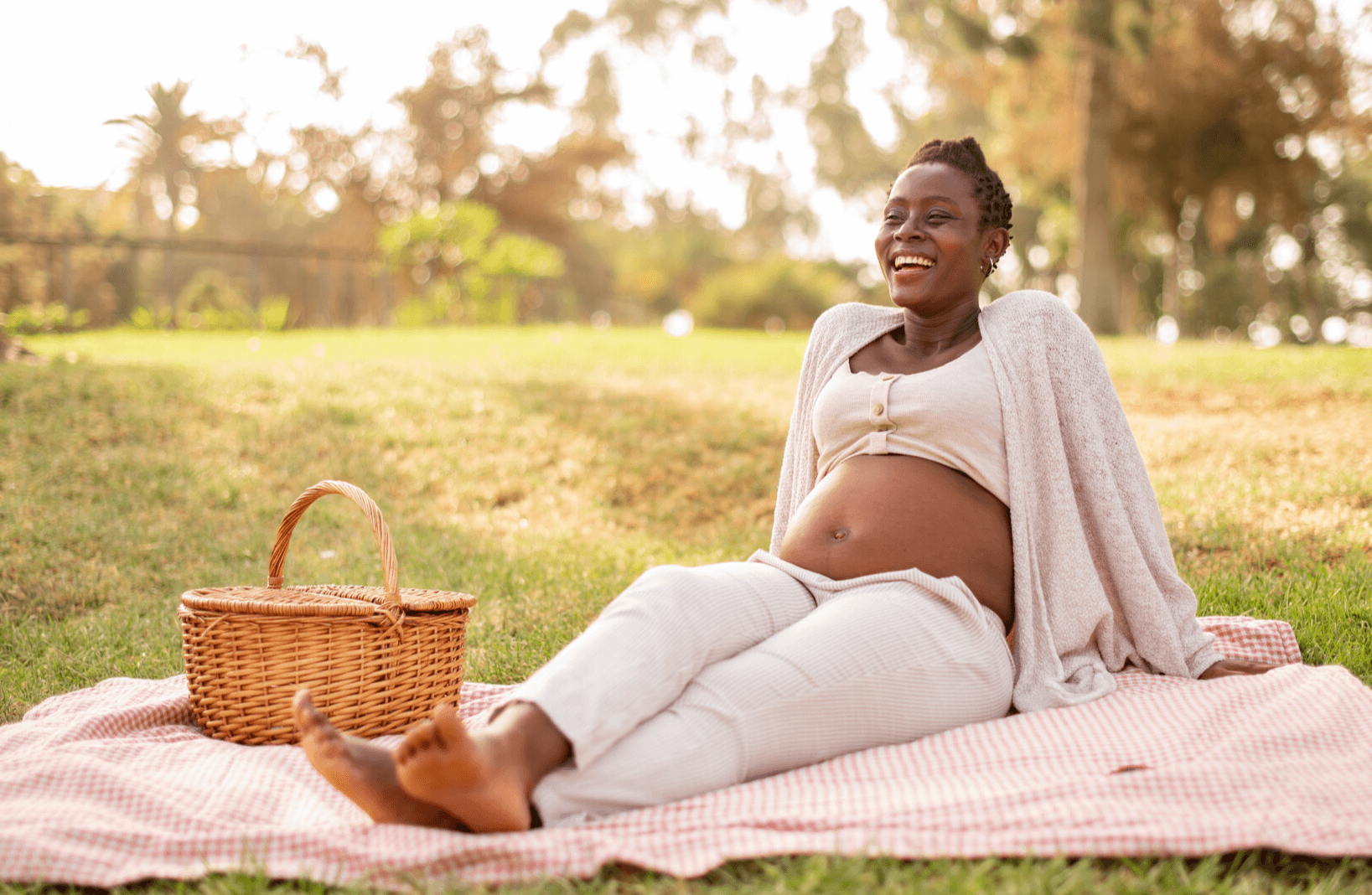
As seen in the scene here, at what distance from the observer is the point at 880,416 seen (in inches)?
119

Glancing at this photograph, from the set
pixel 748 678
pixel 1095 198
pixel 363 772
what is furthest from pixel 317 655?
pixel 1095 198

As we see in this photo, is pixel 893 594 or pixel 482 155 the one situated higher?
pixel 482 155

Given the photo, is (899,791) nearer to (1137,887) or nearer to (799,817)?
(799,817)

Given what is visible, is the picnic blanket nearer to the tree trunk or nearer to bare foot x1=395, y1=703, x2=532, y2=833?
bare foot x1=395, y1=703, x2=532, y2=833

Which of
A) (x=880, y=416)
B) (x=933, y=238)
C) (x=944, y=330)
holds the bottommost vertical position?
(x=880, y=416)

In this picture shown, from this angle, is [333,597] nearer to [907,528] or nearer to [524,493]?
[907,528]

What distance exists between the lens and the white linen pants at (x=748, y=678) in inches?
85.0

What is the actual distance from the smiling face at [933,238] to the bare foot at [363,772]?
73.7 inches

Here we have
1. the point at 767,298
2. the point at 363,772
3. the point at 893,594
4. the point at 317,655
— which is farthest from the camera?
the point at 767,298

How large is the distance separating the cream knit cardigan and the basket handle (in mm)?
1742

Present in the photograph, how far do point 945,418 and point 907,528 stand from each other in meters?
0.38

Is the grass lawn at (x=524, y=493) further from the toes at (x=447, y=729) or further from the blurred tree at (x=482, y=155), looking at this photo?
the blurred tree at (x=482, y=155)

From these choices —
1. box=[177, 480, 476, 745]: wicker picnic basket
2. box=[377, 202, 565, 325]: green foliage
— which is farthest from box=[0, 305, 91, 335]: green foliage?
box=[177, 480, 476, 745]: wicker picnic basket

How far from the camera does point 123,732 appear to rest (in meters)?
2.97
